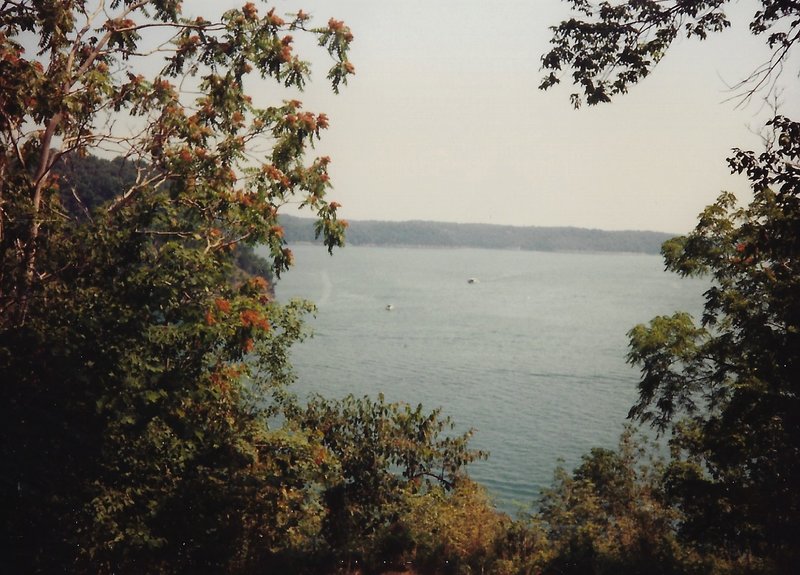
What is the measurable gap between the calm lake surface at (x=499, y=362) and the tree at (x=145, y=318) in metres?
10.8

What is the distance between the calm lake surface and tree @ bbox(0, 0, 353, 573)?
35.5ft

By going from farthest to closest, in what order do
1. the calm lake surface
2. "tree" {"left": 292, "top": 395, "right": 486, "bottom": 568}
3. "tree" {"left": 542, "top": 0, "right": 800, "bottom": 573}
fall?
the calm lake surface
"tree" {"left": 292, "top": 395, "right": 486, "bottom": 568}
"tree" {"left": 542, "top": 0, "right": 800, "bottom": 573}

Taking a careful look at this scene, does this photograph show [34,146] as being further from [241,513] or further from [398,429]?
[398,429]

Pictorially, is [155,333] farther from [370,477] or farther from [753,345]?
[753,345]

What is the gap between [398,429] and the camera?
15.3 metres

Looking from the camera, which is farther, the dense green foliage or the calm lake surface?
the calm lake surface

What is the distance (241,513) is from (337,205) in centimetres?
622

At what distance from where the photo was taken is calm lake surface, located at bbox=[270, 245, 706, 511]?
39.7 meters

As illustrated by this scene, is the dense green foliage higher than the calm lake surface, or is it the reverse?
the dense green foliage

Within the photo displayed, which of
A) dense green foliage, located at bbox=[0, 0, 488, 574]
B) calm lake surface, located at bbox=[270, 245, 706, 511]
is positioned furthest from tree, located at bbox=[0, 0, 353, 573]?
calm lake surface, located at bbox=[270, 245, 706, 511]

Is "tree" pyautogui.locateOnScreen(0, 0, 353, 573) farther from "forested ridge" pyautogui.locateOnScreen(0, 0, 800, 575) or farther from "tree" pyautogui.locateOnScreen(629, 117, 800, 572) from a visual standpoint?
"tree" pyautogui.locateOnScreen(629, 117, 800, 572)

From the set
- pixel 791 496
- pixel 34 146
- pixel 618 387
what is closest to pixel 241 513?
pixel 34 146

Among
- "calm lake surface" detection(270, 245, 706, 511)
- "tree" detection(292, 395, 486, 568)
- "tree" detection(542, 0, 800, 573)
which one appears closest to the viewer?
"tree" detection(542, 0, 800, 573)

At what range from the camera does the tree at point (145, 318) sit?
7828 mm
